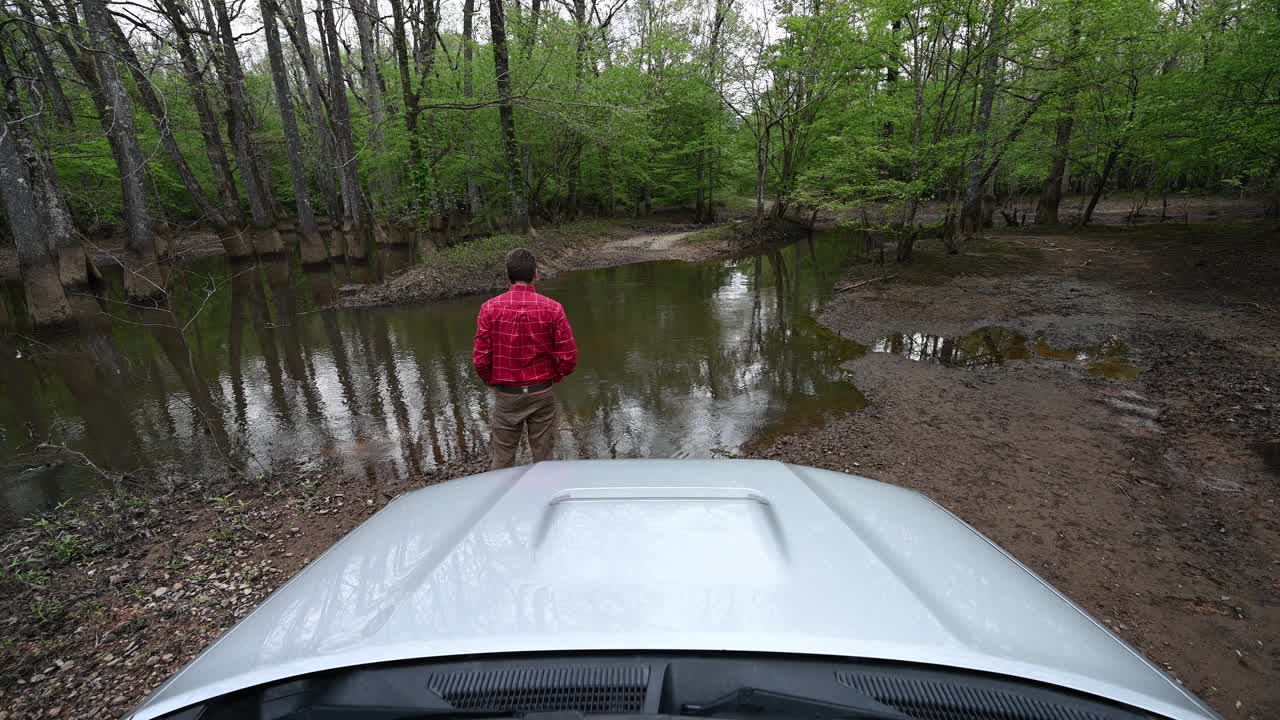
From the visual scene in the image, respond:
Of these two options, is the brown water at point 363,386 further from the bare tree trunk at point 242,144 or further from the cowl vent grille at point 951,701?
the bare tree trunk at point 242,144

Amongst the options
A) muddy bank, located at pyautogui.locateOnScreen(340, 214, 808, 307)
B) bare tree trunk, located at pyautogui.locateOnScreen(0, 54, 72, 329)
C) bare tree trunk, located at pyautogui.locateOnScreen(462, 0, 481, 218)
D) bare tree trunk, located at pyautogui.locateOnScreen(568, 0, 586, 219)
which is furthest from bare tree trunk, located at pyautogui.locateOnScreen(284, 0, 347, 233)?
bare tree trunk, located at pyautogui.locateOnScreen(568, 0, 586, 219)

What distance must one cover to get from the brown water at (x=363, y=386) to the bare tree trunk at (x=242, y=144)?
7163 millimetres

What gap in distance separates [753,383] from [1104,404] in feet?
12.7

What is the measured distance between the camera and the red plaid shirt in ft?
12.5

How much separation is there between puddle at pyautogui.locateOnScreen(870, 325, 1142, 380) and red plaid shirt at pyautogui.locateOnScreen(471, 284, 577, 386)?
6352 mm

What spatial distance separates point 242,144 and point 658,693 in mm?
23908

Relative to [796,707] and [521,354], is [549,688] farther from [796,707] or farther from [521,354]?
[521,354]

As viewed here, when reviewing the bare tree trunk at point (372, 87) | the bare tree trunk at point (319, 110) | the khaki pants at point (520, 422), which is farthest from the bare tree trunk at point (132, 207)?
the khaki pants at point (520, 422)

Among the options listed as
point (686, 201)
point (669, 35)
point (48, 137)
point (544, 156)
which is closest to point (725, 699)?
point (48, 137)

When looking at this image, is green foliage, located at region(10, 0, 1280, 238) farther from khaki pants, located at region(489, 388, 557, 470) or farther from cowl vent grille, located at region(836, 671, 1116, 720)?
cowl vent grille, located at region(836, 671, 1116, 720)

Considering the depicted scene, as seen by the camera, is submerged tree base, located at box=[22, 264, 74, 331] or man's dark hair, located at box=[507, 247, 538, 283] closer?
man's dark hair, located at box=[507, 247, 538, 283]

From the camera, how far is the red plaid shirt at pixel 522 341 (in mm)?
3814

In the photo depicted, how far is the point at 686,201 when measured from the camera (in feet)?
117

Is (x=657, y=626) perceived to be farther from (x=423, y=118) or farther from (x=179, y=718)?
(x=423, y=118)
